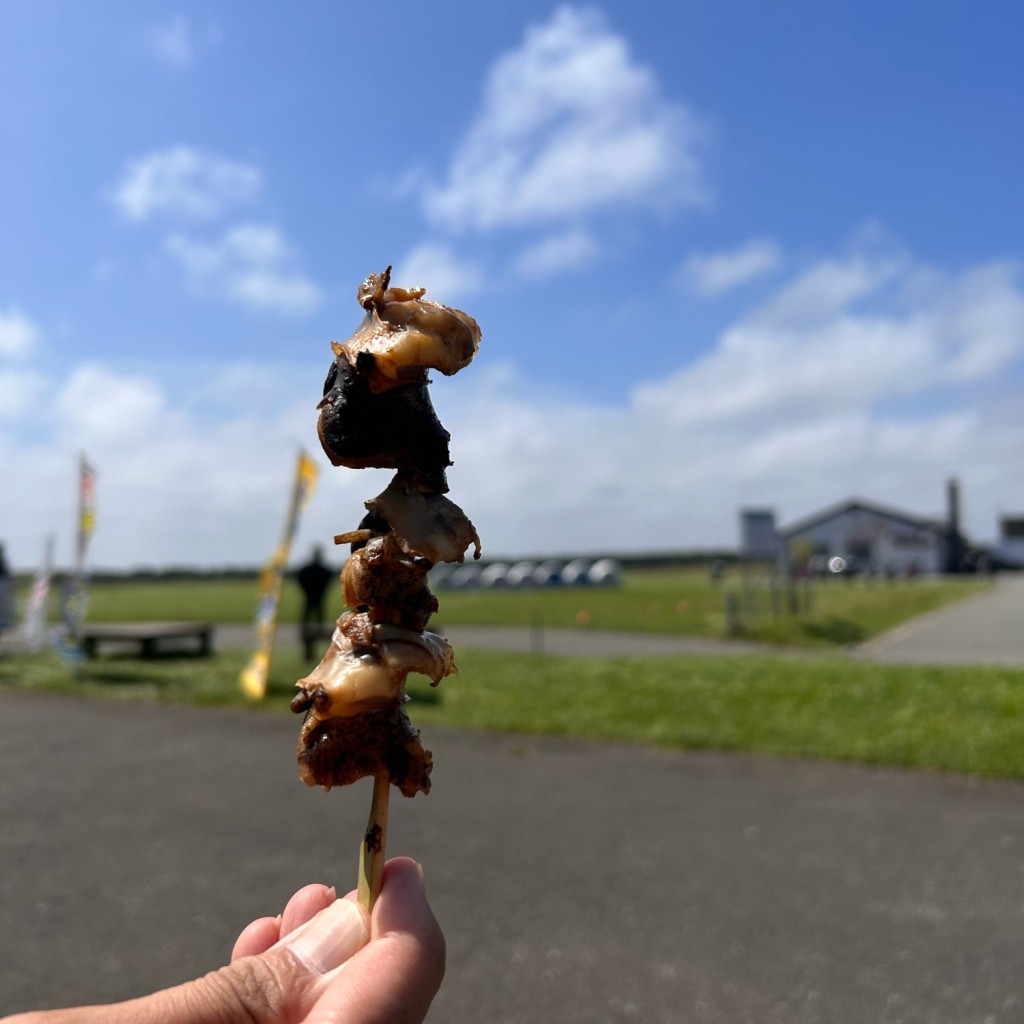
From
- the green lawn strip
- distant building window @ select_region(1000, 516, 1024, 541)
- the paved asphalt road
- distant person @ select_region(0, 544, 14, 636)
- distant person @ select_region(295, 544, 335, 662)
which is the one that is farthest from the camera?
distant building window @ select_region(1000, 516, 1024, 541)

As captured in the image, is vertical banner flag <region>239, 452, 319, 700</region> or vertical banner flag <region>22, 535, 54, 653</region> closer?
vertical banner flag <region>239, 452, 319, 700</region>

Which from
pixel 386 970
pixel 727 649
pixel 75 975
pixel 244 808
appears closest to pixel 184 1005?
pixel 386 970

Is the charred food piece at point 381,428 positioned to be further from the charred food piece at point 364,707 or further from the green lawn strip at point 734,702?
the green lawn strip at point 734,702

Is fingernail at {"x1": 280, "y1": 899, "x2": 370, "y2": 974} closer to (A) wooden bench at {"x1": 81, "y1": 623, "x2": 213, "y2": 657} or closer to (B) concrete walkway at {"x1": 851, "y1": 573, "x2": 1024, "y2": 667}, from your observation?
(B) concrete walkway at {"x1": 851, "y1": 573, "x2": 1024, "y2": 667}

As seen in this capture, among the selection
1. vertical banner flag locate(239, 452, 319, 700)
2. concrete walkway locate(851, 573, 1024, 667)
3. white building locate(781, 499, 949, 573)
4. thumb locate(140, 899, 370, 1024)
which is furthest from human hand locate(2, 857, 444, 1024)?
white building locate(781, 499, 949, 573)

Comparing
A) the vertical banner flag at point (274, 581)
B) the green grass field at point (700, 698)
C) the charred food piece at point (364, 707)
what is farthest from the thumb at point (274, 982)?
the vertical banner flag at point (274, 581)

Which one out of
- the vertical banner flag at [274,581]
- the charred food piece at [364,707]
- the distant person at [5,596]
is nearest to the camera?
the charred food piece at [364,707]

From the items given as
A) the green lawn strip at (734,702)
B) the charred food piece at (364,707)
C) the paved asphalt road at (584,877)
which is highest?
the charred food piece at (364,707)

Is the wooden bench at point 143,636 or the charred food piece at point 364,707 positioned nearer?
the charred food piece at point 364,707

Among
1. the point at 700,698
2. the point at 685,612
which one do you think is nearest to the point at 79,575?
the point at 700,698
